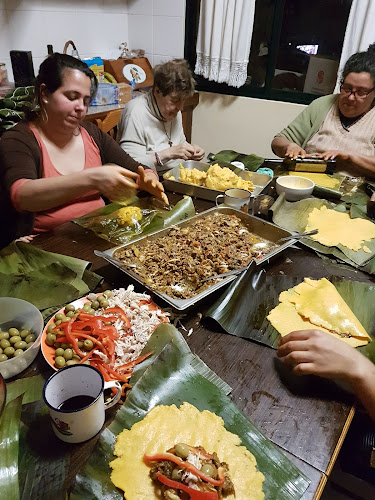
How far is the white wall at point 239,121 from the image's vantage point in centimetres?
490

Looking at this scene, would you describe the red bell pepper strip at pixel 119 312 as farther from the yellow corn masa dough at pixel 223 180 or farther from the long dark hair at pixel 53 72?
the long dark hair at pixel 53 72

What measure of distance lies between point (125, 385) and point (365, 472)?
109 cm

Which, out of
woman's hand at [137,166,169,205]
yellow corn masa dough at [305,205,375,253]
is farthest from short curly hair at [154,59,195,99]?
yellow corn masa dough at [305,205,375,253]

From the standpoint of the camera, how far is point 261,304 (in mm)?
1553

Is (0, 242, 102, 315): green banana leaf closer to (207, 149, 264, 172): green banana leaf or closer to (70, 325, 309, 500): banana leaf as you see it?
(70, 325, 309, 500): banana leaf

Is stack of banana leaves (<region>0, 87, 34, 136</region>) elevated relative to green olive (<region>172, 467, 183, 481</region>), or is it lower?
elevated

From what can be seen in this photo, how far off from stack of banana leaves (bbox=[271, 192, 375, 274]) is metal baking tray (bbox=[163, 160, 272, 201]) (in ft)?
0.98

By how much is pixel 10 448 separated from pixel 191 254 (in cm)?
105

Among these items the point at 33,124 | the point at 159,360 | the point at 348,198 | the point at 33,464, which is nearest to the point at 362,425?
the point at 159,360

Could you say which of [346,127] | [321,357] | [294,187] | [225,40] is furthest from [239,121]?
[321,357]

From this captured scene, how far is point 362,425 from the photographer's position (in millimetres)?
1562

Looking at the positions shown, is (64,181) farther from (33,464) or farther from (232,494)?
(232,494)

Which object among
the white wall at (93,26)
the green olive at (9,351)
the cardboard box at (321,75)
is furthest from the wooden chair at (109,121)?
the green olive at (9,351)

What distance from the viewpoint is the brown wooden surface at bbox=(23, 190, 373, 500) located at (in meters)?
0.99
